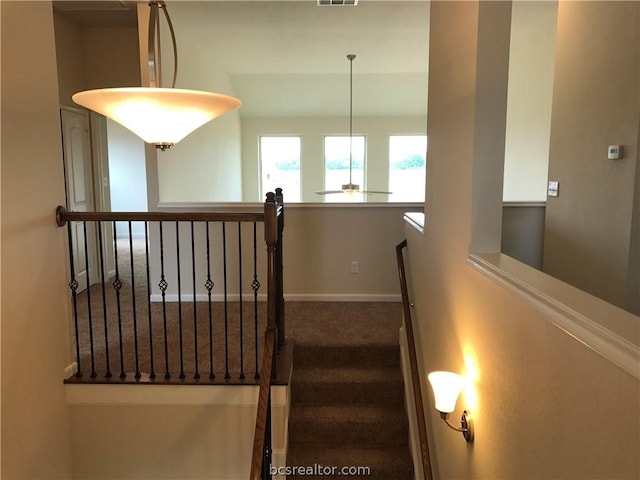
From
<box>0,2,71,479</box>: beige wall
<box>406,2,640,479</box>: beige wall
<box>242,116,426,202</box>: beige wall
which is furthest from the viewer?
<box>242,116,426,202</box>: beige wall

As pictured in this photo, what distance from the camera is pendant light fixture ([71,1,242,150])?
1718mm

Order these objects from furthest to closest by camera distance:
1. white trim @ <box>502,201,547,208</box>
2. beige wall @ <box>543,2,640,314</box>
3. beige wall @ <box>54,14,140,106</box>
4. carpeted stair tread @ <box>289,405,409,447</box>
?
beige wall @ <box>54,14,140,106</box> < white trim @ <box>502,201,547,208</box> < carpeted stair tread @ <box>289,405,409,447</box> < beige wall @ <box>543,2,640,314</box>

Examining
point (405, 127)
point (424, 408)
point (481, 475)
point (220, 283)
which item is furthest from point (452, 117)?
point (405, 127)

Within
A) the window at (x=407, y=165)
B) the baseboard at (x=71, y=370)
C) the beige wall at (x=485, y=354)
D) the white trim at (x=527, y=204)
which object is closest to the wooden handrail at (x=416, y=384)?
the beige wall at (x=485, y=354)

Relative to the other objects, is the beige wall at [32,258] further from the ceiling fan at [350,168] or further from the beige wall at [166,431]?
the ceiling fan at [350,168]

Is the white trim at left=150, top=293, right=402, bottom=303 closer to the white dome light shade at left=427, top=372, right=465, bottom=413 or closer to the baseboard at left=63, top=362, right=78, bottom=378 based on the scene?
the baseboard at left=63, top=362, right=78, bottom=378

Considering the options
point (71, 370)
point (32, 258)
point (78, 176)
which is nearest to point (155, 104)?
point (32, 258)

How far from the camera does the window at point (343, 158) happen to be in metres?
8.92

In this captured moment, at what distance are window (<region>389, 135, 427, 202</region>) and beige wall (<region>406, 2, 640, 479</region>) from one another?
5626 mm

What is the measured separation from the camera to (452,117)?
2.48 meters

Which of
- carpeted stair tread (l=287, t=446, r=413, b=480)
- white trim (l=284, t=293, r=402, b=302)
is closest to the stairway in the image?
carpeted stair tread (l=287, t=446, r=413, b=480)

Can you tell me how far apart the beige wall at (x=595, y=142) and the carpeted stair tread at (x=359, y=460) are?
6.06ft

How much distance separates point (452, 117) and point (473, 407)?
1.48 meters

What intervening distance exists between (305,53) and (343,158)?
10.4 ft
